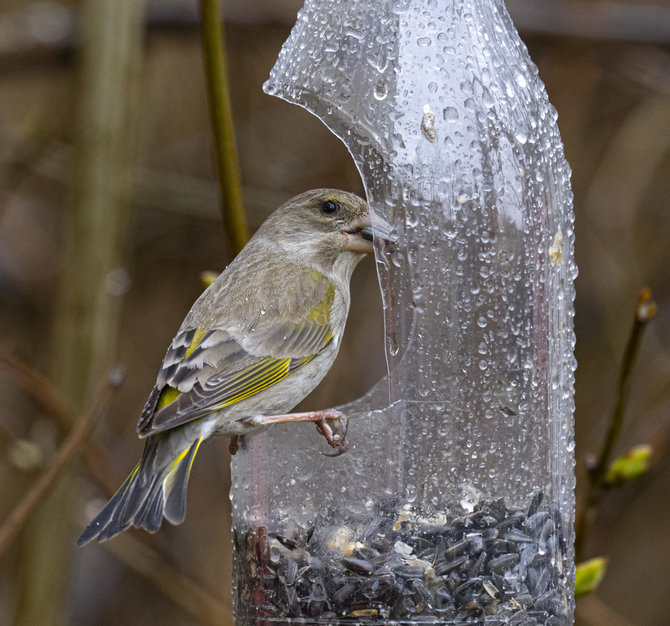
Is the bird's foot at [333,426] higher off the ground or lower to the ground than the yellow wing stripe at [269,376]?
lower

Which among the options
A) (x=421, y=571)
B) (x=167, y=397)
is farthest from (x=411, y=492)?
(x=167, y=397)

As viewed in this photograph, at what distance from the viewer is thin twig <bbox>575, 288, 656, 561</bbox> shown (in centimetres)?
389

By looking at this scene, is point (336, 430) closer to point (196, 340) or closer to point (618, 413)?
point (196, 340)

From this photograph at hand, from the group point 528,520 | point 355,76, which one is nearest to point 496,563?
point 528,520

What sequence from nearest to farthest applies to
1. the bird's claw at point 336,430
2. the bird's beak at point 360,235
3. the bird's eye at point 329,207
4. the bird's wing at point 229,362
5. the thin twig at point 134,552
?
the bird's claw at point 336,430 < the bird's wing at point 229,362 < the bird's beak at point 360,235 < the bird's eye at point 329,207 < the thin twig at point 134,552

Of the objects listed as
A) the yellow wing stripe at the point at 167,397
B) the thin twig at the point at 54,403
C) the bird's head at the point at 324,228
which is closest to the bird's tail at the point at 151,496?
the yellow wing stripe at the point at 167,397

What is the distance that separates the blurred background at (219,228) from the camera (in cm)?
751

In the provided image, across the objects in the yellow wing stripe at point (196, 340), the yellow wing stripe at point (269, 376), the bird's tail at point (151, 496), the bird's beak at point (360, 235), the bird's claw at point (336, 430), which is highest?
the bird's beak at point (360, 235)

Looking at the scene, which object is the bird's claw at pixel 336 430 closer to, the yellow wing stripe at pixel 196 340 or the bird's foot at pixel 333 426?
the bird's foot at pixel 333 426

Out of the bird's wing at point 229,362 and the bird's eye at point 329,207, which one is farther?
the bird's eye at point 329,207

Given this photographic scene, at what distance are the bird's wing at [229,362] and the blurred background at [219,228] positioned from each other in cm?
264

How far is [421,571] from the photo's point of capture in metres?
3.64

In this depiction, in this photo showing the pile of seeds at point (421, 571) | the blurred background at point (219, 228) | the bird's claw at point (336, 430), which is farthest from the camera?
the blurred background at point (219, 228)

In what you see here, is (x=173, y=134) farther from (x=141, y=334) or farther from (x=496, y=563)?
(x=496, y=563)
